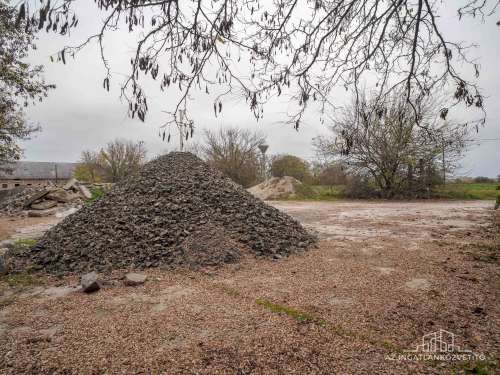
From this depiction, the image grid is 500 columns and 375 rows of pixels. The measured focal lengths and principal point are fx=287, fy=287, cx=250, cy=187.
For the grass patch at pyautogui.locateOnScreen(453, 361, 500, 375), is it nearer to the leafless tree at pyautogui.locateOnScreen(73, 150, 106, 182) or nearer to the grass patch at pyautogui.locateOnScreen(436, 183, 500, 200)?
the grass patch at pyautogui.locateOnScreen(436, 183, 500, 200)

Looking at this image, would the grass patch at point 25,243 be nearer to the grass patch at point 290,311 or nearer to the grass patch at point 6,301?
the grass patch at point 6,301

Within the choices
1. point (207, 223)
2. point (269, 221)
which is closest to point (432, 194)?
point (269, 221)

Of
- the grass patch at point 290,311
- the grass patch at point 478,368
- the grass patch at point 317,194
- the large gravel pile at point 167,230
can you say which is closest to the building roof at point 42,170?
the grass patch at point 317,194

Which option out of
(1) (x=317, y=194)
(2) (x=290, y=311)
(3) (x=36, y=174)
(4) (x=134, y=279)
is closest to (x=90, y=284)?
(4) (x=134, y=279)

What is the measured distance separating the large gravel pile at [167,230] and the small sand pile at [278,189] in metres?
10.5

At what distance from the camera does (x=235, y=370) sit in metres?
1.58

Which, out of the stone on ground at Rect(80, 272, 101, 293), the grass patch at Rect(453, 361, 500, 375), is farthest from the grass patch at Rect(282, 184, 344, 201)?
the grass patch at Rect(453, 361, 500, 375)

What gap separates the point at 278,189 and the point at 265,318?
46.7 feet

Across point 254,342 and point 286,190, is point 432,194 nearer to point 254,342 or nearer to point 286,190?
point 286,190

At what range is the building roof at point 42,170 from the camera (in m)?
41.1

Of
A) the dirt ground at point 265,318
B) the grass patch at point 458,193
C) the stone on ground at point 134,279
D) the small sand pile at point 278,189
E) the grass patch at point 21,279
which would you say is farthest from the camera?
the small sand pile at point 278,189

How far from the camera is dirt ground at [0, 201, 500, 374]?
1.64 metres

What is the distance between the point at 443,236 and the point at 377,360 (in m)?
4.11

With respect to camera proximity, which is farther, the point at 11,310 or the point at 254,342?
the point at 11,310
